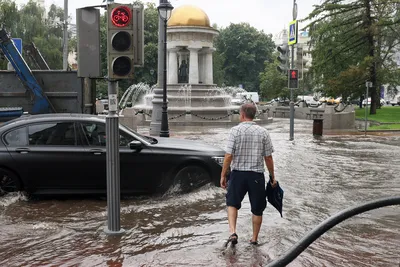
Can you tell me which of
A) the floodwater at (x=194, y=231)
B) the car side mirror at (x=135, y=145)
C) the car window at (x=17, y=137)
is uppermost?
the car window at (x=17, y=137)

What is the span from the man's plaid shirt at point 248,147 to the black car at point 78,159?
9.07 ft

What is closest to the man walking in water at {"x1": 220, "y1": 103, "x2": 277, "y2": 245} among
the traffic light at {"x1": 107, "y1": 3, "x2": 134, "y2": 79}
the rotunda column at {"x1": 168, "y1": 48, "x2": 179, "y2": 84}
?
the traffic light at {"x1": 107, "y1": 3, "x2": 134, "y2": 79}

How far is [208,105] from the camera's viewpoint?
33812 millimetres

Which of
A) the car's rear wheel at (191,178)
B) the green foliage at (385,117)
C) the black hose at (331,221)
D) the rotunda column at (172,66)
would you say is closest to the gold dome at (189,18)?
the rotunda column at (172,66)

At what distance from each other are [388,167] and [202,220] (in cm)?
740

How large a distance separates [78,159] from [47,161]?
20.3 inches

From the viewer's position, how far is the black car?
833cm

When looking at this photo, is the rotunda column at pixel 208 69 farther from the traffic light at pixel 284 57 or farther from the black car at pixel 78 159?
the black car at pixel 78 159

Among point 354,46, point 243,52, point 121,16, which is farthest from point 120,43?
point 243,52

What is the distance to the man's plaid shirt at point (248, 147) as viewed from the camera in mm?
6016

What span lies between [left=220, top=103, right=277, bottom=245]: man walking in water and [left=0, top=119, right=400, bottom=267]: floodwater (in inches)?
21.7

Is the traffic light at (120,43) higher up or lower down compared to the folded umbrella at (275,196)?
higher up

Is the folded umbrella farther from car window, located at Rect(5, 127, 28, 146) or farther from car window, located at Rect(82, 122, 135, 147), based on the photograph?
car window, located at Rect(5, 127, 28, 146)

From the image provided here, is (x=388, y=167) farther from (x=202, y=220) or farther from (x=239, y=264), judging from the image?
(x=239, y=264)
